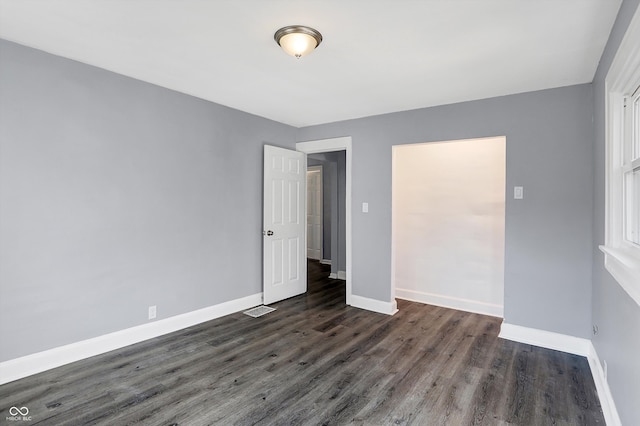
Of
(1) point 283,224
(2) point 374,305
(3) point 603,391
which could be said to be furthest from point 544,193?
(1) point 283,224

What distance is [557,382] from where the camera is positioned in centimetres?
249

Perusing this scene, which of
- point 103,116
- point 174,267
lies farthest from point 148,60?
point 174,267

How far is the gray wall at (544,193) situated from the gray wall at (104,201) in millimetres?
2600

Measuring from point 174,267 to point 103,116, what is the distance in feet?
5.03

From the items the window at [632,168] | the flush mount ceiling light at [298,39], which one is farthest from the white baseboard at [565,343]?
the flush mount ceiling light at [298,39]

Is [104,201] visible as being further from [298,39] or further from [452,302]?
[452,302]

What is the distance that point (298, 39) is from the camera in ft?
7.02

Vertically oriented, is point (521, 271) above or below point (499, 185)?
below

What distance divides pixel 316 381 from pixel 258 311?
1.70 meters

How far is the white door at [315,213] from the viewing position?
7629 mm

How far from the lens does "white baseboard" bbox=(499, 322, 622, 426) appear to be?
2297 mm

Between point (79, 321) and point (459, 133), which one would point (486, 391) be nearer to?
point (459, 133)

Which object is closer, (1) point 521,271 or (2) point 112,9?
(2) point 112,9

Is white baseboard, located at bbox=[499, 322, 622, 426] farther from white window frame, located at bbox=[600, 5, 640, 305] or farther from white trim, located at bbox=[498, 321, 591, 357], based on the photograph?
white window frame, located at bbox=[600, 5, 640, 305]
